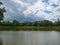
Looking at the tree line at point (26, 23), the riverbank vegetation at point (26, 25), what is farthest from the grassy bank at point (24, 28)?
the tree line at point (26, 23)

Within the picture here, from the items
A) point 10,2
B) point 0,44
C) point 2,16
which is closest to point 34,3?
point 10,2

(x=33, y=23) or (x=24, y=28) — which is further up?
(x=33, y=23)

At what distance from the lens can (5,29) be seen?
7.13 metres

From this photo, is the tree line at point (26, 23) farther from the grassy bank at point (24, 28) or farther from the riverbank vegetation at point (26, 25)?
the grassy bank at point (24, 28)

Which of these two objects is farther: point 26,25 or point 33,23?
point 33,23

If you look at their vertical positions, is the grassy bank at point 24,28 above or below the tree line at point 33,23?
below

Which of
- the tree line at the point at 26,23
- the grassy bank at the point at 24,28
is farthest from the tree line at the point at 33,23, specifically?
the grassy bank at the point at 24,28

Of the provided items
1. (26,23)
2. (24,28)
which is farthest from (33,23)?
(24,28)

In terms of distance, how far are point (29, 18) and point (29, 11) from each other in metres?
0.34

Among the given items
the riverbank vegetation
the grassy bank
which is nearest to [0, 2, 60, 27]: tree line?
the riverbank vegetation

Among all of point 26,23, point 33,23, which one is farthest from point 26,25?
point 33,23

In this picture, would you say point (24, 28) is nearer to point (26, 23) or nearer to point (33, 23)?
point (26, 23)

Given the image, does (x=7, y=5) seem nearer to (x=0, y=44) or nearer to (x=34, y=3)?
(x=34, y=3)

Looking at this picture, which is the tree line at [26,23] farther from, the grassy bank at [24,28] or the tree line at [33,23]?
the grassy bank at [24,28]
